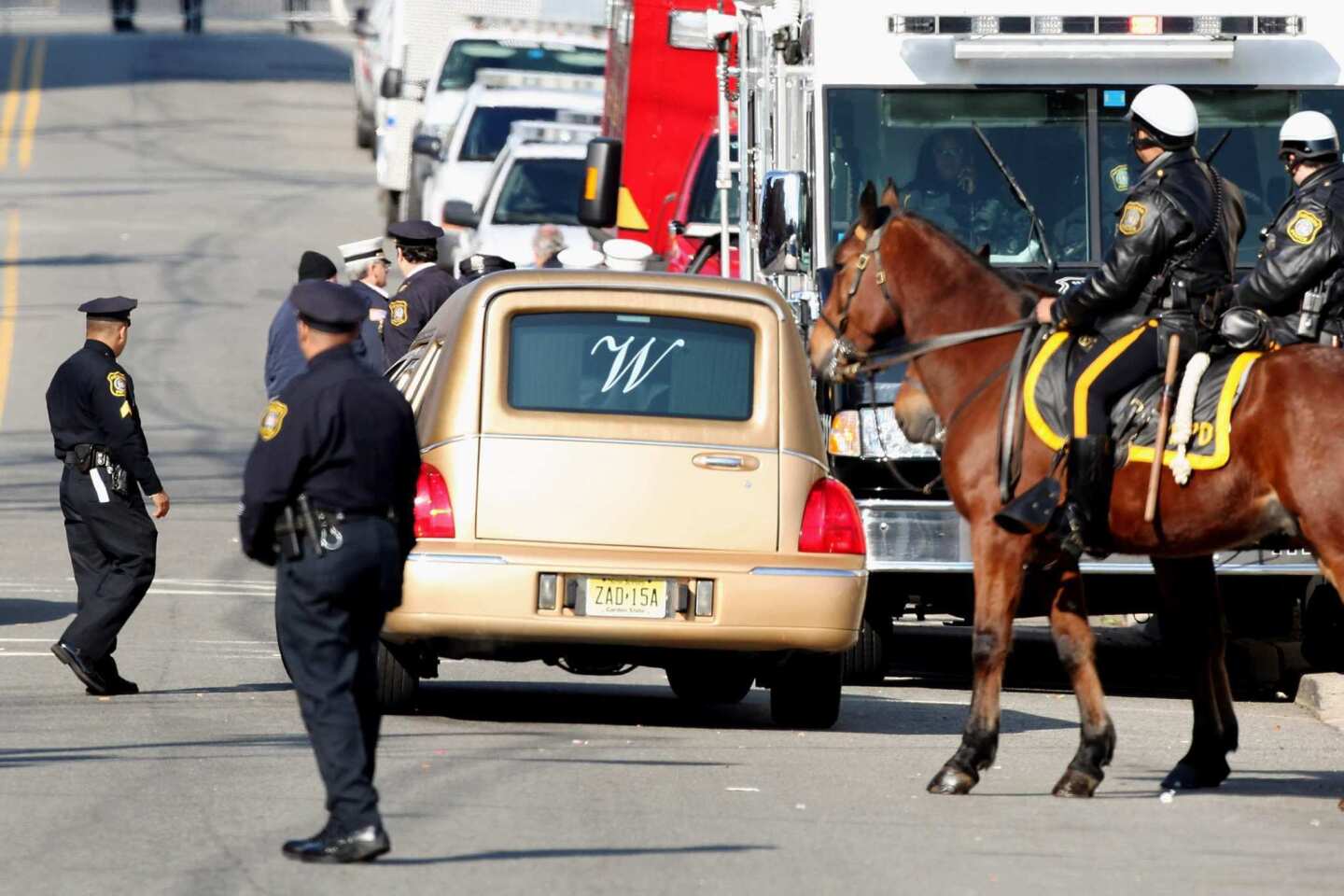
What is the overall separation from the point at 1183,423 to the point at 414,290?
682 cm

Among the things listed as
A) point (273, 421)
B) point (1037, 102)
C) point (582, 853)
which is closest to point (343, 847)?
point (582, 853)

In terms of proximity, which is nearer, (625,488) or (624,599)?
(624,599)

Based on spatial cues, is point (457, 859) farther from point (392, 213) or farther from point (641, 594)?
point (392, 213)

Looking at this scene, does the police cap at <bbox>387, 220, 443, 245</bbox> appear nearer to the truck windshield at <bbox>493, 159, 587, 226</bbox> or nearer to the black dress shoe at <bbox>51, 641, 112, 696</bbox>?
the black dress shoe at <bbox>51, 641, 112, 696</bbox>

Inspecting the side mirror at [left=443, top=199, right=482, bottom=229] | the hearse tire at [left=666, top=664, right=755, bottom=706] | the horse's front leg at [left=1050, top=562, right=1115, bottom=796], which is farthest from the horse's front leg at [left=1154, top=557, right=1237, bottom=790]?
the side mirror at [left=443, top=199, right=482, bottom=229]

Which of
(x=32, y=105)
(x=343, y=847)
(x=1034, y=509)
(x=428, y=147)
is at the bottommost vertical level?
(x=343, y=847)

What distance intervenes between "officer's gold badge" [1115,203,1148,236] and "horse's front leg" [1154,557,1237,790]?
1352 mm

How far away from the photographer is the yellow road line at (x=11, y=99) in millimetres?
40938

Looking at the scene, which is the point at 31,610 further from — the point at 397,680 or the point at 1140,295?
the point at 1140,295

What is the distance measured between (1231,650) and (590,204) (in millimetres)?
5329

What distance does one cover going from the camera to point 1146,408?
9.76m

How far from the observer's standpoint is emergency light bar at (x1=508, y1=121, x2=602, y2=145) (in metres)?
25.4

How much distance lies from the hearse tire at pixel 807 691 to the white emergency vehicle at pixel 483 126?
49.6 feet

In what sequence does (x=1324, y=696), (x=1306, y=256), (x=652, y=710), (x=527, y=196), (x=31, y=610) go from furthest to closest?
(x=527, y=196)
(x=31, y=610)
(x=1324, y=696)
(x=652, y=710)
(x=1306, y=256)
